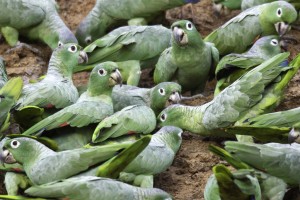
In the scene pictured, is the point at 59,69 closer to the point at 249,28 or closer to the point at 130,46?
the point at 130,46

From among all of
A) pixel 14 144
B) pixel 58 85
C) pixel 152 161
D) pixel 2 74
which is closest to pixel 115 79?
pixel 58 85

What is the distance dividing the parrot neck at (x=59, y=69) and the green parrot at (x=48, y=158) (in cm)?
145

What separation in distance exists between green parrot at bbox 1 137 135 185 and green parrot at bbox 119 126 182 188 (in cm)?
23

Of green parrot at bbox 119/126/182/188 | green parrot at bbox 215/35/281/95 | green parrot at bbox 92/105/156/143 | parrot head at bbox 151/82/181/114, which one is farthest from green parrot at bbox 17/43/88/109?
green parrot at bbox 215/35/281/95

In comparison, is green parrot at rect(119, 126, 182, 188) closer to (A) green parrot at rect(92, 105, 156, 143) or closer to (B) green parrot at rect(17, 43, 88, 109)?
(A) green parrot at rect(92, 105, 156, 143)

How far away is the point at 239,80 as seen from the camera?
8414mm

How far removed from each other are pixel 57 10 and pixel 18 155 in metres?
3.31

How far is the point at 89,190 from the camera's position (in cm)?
710

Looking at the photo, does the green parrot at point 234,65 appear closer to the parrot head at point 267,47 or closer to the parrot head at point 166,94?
the parrot head at point 267,47

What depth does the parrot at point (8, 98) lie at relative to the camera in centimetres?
825

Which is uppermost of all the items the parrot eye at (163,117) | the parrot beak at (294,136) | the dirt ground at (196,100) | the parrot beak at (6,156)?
the parrot beak at (6,156)

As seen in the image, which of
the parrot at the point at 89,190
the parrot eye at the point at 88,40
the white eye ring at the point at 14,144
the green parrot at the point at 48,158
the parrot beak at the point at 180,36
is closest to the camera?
the parrot at the point at 89,190

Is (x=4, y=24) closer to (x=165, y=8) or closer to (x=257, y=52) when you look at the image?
(x=165, y=8)

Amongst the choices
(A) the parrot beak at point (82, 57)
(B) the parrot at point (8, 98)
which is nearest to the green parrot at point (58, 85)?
(A) the parrot beak at point (82, 57)
